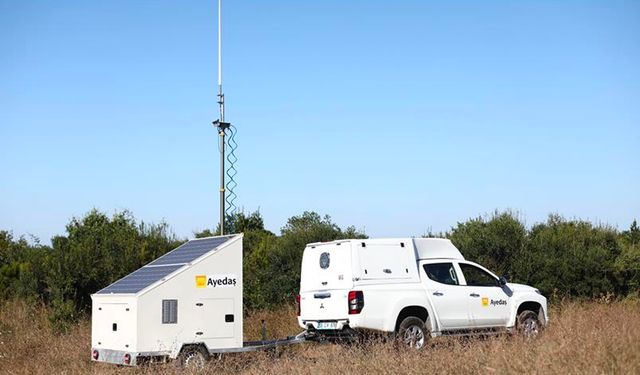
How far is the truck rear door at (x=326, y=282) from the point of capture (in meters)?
15.6

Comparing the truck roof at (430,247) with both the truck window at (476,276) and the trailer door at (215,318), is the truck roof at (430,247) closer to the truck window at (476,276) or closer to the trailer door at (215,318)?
the truck window at (476,276)

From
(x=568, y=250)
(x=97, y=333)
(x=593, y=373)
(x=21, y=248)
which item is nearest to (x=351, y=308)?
(x=97, y=333)

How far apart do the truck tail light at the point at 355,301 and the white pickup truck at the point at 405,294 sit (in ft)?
0.06

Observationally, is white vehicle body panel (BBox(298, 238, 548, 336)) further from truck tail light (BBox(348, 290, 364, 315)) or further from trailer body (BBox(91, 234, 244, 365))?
trailer body (BBox(91, 234, 244, 365))

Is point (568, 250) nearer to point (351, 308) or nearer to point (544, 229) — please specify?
point (544, 229)

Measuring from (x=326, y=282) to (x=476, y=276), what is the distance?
3403 mm

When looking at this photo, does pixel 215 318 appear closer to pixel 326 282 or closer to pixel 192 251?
pixel 192 251

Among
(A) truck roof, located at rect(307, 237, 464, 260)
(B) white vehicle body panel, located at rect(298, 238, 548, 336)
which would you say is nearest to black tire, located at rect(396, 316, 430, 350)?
(B) white vehicle body panel, located at rect(298, 238, 548, 336)

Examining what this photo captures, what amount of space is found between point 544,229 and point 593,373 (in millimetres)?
18294

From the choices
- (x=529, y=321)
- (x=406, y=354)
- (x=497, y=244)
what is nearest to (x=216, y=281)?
(x=406, y=354)

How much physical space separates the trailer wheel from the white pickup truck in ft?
7.60

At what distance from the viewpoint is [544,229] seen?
1069 inches

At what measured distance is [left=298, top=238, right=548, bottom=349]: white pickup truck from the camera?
15.5m

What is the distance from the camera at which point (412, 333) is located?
15797mm
